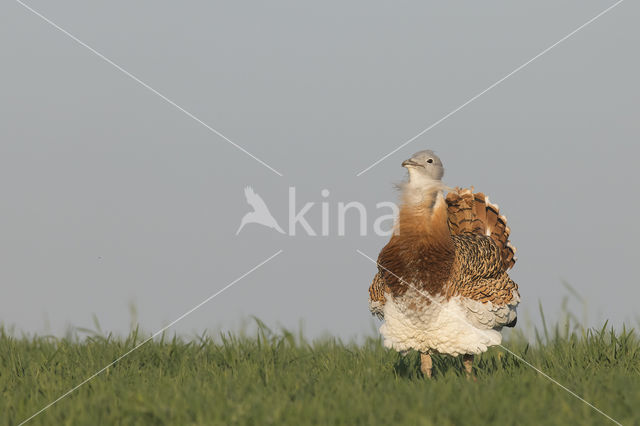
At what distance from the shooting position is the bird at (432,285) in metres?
6.24

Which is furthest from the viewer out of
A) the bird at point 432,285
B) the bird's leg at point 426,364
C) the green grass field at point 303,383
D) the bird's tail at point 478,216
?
the bird's tail at point 478,216

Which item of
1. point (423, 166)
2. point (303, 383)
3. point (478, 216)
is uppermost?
point (423, 166)

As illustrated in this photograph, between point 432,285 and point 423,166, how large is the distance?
113 cm

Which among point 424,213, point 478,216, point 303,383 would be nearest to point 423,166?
point 424,213

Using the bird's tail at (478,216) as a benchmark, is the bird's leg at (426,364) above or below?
below

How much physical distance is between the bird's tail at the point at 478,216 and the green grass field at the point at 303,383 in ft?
4.14

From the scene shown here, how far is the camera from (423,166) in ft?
21.0

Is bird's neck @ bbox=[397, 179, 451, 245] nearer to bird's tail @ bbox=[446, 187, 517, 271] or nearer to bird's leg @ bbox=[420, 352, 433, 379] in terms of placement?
bird's leg @ bbox=[420, 352, 433, 379]

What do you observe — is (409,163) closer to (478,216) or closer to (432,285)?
(432,285)

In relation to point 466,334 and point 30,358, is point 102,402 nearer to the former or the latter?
point 30,358

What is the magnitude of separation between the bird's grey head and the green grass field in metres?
1.89

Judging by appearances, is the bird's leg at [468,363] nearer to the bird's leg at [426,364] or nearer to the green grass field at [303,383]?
the green grass field at [303,383]

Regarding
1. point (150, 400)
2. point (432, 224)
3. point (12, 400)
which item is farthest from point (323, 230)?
point (12, 400)

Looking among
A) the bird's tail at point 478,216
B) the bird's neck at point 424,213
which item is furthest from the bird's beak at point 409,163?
the bird's tail at point 478,216
